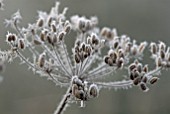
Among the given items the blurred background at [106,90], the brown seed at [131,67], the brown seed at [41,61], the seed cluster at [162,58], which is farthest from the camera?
the blurred background at [106,90]

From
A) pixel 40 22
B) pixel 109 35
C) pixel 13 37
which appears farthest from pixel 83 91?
pixel 109 35

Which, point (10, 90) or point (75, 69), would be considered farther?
point (10, 90)

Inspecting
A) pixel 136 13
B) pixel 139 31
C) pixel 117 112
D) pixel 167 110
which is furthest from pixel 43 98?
pixel 136 13

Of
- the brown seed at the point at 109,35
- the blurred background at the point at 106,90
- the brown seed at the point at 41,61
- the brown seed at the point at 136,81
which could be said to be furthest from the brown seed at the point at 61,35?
the blurred background at the point at 106,90

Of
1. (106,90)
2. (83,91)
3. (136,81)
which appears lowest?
(83,91)

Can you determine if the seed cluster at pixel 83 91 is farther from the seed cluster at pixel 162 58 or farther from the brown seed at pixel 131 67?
the seed cluster at pixel 162 58

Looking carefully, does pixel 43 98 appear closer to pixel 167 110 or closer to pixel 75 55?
pixel 167 110

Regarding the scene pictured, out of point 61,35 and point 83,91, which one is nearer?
point 83,91

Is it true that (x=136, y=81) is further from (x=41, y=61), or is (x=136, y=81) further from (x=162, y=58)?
(x=41, y=61)
